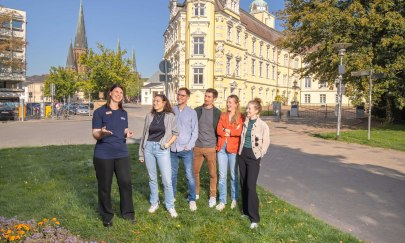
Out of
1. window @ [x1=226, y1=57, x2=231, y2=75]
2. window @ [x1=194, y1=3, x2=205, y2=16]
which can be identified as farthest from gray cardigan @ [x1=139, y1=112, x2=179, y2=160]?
window @ [x1=226, y1=57, x2=231, y2=75]

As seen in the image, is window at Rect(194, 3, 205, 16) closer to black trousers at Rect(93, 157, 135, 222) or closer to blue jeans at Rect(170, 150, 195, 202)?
blue jeans at Rect(170, 150, 195, 202)

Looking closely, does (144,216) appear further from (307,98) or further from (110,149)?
(307,98)

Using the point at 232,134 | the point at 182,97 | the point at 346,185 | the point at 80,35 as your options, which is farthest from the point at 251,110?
the point at 80,35

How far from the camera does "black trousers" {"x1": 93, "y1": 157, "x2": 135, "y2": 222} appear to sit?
15.8 ft

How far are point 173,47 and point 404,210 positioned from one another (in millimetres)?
50559

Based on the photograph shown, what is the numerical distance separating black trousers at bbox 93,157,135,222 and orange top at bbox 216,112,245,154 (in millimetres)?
1617

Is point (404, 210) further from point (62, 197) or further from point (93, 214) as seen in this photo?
point (62, 197)

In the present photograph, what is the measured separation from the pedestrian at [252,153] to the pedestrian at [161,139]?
1080 millimetres

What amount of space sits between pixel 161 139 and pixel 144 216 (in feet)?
3.96

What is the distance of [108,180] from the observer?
4879mm

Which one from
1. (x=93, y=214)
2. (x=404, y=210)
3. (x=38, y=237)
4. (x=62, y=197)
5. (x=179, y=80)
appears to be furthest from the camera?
(x=179, y=80)

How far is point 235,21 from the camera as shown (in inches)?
2045

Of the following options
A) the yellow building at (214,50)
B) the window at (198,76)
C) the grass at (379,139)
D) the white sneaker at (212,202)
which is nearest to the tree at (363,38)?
the grass at (379,139)

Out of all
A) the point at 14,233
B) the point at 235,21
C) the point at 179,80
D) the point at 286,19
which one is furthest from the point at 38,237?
the point at 235,21
